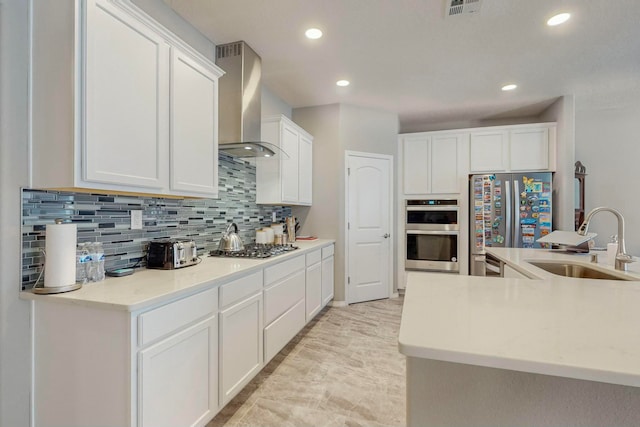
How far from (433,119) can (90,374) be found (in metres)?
4.84

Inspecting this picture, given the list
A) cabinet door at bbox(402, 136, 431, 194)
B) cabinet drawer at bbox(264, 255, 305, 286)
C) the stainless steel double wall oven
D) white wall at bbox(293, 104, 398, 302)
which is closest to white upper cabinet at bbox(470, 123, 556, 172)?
cabinet door at bbox(402, 136, 431, 194)

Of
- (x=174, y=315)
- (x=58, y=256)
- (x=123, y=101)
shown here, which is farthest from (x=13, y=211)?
(x=174, y=315)

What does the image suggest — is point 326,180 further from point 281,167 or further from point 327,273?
point 327,273

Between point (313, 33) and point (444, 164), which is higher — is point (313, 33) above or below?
above

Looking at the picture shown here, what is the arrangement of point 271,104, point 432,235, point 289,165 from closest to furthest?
1. point 289,165
2. point 271,104
3. point 432,235

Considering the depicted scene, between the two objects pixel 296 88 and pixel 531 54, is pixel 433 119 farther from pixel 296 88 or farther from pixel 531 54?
pixel 296 88

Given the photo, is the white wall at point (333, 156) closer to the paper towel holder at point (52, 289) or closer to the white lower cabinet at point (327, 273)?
the white lower cabinet at point (327, 273)

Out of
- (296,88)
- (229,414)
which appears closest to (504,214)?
(296,88)

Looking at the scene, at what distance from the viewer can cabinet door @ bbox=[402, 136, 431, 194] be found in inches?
172

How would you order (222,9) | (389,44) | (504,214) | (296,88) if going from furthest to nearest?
(504,214) < (296,88) < (389,44) < (222,9)

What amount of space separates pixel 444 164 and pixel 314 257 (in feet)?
8.01

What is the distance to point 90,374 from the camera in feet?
4.13

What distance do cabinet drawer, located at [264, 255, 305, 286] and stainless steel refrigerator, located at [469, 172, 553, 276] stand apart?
2460 millimetres

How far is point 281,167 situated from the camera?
319 centimetres
